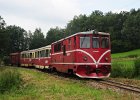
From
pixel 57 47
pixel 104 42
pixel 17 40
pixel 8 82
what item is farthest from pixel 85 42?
pixel 17 40

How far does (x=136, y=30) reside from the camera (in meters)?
99.9

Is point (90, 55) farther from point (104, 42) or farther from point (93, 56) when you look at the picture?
point (104, 42)

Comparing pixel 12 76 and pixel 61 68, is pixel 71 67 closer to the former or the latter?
pixel 61 68

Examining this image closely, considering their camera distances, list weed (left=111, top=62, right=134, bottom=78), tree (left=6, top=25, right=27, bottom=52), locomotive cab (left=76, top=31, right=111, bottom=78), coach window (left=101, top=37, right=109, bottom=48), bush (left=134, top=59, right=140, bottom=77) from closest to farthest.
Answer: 1. locomotive cab (left=76, top=31, right=111, bottom=78)
2. coach window (left=101, top=37, right=109, bottom=48)
3. bush (left=134, top=59, right=140, bottom=77)
4. weed (left=111, top=62, right=134, bottom=78)
5. tree (left=6, top=25, right=27, bottom=52)

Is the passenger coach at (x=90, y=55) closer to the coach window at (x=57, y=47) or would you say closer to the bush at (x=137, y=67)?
the bush at (x=137, y=67)

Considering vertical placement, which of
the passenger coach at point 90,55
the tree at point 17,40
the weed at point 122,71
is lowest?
the weed at point 122,71

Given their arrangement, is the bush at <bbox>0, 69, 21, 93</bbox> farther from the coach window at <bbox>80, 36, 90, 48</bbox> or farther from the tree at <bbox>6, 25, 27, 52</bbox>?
the tree at <bbox>6, 25, 27, 52</bbox>

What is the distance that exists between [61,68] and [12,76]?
9.33 m

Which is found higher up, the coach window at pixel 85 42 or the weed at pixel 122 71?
the coach window at pixel 85 42

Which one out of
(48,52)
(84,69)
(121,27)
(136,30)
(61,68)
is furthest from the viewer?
(121,27)

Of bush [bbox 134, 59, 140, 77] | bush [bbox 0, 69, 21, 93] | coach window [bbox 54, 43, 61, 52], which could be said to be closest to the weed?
bush [bbox 134, 59, 140, 77]

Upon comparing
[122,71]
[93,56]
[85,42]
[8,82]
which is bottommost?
[8,82]

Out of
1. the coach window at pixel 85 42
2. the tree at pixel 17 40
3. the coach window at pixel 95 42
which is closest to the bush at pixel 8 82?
the coach window at pixel 85 42

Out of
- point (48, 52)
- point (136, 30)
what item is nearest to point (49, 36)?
point (136, 30)
